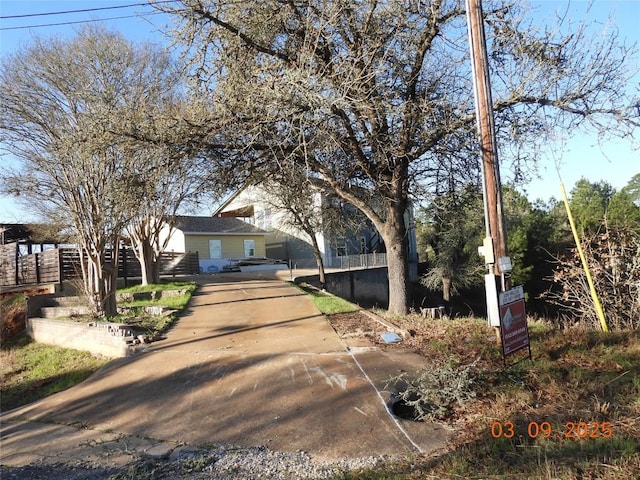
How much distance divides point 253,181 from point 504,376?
758 cm

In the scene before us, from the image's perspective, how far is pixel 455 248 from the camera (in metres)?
26.9

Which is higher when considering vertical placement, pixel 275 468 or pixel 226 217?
pixel 226 217

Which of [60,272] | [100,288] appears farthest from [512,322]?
[60,272]

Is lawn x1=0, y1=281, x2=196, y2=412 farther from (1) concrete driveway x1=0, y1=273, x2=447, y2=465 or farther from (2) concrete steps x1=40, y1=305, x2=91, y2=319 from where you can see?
(1) concrete driveway x1=0, y1=273, x2=447, y2=465

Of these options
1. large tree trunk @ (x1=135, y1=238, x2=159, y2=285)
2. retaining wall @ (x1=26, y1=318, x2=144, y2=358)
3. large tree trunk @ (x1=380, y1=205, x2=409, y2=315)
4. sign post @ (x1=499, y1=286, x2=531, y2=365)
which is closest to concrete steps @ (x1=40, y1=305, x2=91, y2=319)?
retaining wall @ (x1=26, y1=318, x2=144, y2=358)

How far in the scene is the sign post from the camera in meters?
6.38

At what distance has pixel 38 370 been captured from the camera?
11.8 metres

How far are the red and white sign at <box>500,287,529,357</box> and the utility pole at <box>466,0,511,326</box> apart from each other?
52 cm

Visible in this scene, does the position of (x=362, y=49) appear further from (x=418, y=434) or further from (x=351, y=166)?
(x=418, y=434)

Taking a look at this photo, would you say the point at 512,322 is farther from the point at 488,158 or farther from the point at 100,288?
the point at 100,288

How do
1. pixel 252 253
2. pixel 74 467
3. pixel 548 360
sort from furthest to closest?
pixel 252 253 → pixel 548 360 → pixel 74 467

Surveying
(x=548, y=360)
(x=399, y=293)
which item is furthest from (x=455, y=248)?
(x=548, y=360)

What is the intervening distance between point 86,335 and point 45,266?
9530mm

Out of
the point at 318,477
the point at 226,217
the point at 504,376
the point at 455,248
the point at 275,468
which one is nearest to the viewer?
the point at 318,477
